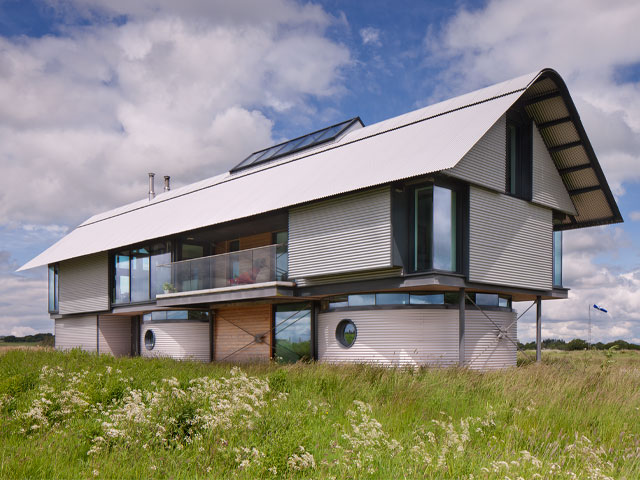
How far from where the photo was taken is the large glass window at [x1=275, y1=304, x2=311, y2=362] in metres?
21.7

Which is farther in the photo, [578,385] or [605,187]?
[605,187]

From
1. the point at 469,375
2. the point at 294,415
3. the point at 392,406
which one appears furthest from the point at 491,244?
the point at 294,415

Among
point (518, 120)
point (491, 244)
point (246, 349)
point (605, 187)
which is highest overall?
point (518, 120)

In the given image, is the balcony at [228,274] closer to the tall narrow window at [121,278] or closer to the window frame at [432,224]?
the tall narrow window at [121,278]

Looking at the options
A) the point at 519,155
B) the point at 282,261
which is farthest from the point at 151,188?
the point at 519,155

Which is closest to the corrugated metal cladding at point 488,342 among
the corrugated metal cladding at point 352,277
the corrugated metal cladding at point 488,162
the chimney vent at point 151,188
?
the corrugated metal cladding at point 352,277

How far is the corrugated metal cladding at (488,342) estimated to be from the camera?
63.0ft

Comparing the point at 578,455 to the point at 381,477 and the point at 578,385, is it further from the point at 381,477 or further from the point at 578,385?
the point at 578,385

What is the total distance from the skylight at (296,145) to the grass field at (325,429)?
43.1 feet

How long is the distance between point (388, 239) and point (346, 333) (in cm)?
393

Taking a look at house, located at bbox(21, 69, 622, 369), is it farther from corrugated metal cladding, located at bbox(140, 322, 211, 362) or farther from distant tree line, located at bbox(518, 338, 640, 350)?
distant tree line, located at bbox(518, 338, 640, 350)

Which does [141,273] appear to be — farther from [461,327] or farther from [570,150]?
[570,150]

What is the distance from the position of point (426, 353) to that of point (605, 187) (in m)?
9.85

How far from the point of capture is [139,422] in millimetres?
7984
